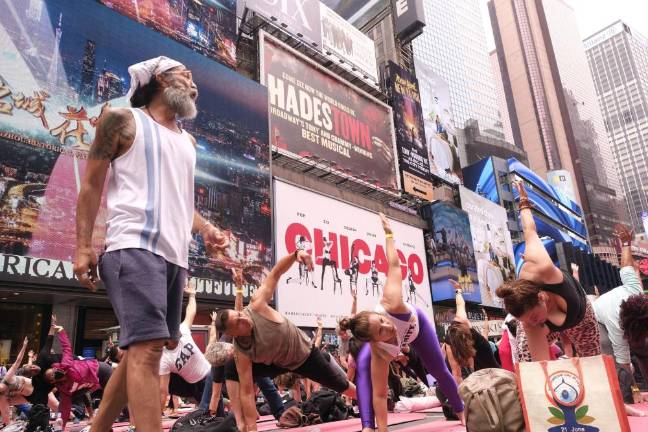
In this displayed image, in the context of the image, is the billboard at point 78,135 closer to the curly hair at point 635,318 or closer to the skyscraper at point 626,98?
the curly hair at point 635,318

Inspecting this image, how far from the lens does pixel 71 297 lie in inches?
506

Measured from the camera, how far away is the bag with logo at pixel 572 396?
7.72 feet

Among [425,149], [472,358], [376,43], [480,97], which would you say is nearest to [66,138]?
[472,358]

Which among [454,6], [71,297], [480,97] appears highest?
[454,6]

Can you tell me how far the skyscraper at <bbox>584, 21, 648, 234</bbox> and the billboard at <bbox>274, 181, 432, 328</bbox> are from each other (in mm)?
126427

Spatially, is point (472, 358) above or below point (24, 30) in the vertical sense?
below

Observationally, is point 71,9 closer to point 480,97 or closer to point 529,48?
point 480,97

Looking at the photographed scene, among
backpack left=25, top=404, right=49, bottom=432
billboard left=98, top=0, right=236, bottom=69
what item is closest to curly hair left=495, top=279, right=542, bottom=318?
backpack left=25, top=404, right=49, bottom=432

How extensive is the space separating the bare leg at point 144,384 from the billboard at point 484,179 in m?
41.6

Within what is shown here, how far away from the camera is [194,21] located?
17.7 meters

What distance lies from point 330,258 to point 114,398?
58.8ft

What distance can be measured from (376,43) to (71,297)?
28.8 metres

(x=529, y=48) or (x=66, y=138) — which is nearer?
(x=66, y=138)

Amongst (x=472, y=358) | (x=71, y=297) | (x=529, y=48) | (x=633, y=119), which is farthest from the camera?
(x=633, y=119)
